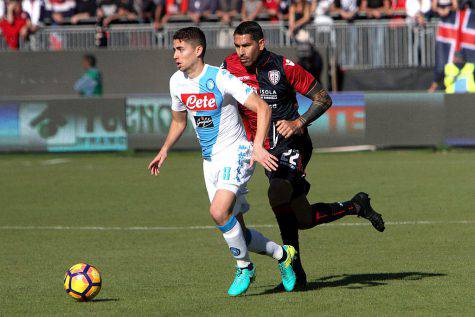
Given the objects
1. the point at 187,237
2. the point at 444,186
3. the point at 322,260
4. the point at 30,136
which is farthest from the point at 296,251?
the point at 30,136

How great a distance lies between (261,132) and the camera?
799 cm

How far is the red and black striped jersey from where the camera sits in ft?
29.3

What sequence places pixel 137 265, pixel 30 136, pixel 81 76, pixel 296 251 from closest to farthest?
1. pixel 296 251
2. pixel 137 265
3. pixel 30 136
4. pixel 81 76

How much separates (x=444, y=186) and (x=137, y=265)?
7.48 meters

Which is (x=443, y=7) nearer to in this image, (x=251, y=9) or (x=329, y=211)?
(x=251, y=9)

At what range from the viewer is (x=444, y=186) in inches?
653

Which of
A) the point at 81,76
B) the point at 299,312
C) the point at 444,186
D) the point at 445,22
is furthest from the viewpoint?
the point at 81,76

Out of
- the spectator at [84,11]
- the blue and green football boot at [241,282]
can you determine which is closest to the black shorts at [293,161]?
the blue and green football boot at [241,282]

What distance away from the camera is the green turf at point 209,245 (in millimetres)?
8180

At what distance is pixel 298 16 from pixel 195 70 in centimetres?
1790

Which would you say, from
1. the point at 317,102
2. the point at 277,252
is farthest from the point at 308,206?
the point at 317,102

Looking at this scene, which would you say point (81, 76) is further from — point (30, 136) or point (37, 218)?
point (37, 218)

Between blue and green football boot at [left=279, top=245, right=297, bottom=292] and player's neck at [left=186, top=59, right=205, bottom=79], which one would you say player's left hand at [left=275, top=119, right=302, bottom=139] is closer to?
player's neck at [left=186, top=59, right=205, bottom=79]

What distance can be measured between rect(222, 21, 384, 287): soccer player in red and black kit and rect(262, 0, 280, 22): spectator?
1752cm
